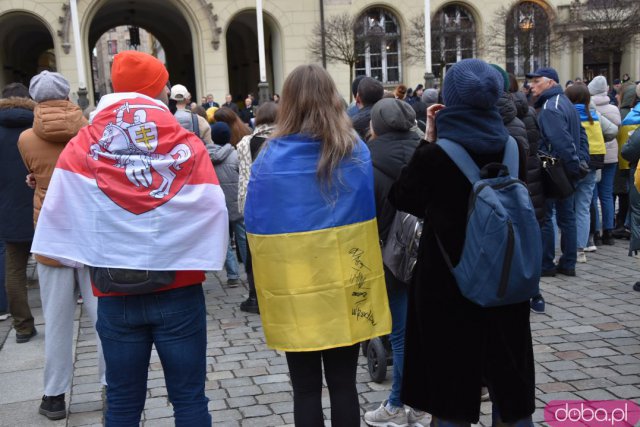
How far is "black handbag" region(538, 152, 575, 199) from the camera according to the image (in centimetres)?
634

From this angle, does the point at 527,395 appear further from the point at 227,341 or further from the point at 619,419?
the point at 227,341

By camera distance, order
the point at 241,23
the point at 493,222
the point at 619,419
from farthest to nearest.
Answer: the point at 241,23 → the point at 619,419 → the point at 493,222

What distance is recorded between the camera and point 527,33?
2525 centimetres

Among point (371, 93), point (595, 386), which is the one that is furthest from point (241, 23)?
point (595, 386)

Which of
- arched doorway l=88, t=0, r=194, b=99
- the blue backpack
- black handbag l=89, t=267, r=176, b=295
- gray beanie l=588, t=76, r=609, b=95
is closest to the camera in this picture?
the blue backpack

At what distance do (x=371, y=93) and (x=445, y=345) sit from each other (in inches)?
127

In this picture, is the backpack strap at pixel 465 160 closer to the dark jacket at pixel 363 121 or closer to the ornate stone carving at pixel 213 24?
the dark jacket at pixel 363 121

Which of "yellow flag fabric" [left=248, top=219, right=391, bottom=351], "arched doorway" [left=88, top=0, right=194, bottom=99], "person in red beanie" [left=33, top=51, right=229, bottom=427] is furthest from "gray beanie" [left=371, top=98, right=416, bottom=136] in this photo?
"arched doorway" [left=88, top=0, right=194, bottom=99]

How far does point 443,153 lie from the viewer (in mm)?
2922

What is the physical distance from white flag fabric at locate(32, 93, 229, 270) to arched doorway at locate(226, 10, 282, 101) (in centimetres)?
2507

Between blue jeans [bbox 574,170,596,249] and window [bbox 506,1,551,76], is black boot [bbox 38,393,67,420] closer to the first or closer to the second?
blue jeans [bbox 574,170,596,249]

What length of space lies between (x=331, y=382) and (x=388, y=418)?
3.61 feet

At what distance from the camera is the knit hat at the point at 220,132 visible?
24.3 ft

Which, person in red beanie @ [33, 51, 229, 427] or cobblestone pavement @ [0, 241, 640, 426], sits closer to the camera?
person in red beanie @ [33, 51, 229, 427]
